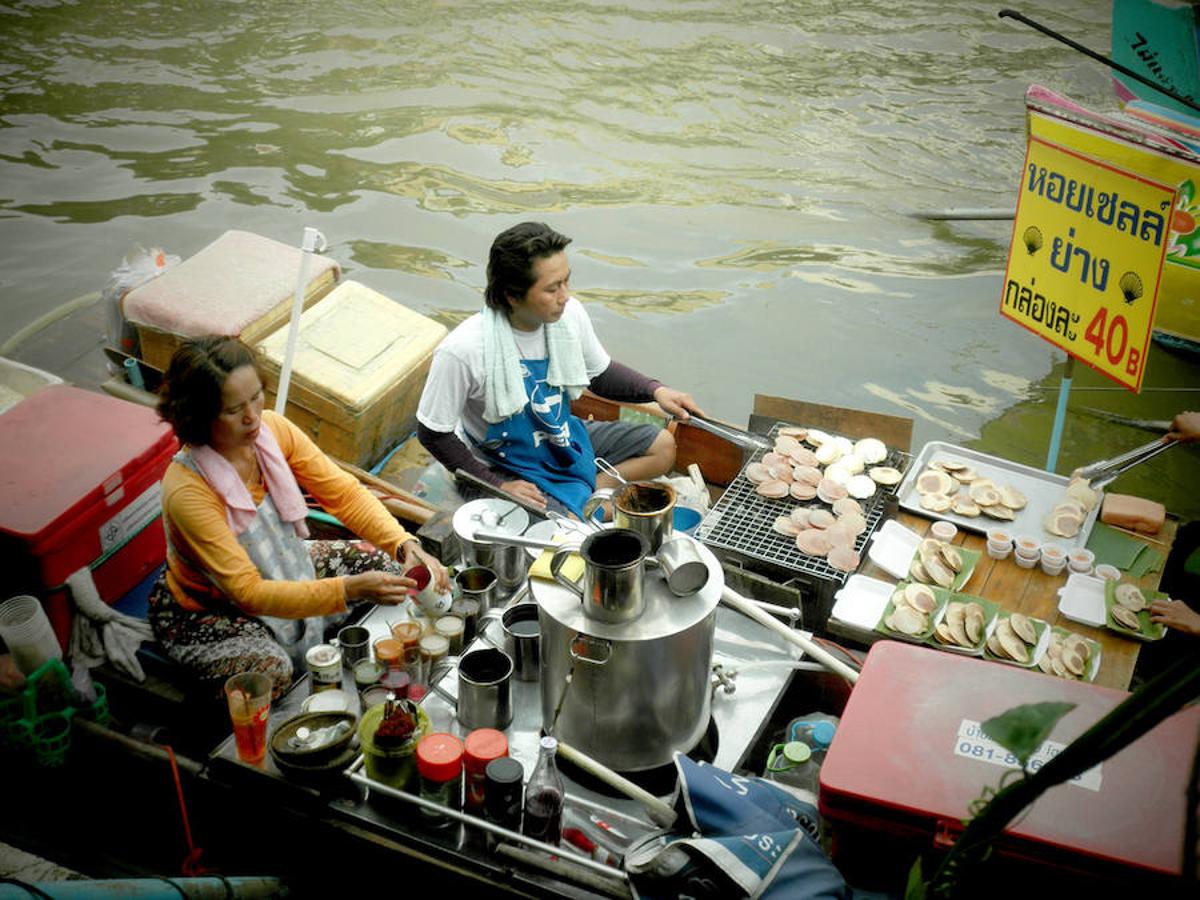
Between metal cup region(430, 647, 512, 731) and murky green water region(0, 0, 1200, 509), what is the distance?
390 cm

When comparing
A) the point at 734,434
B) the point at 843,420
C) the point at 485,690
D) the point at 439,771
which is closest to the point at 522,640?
the point at 485,690

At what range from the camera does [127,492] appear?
3611 mm

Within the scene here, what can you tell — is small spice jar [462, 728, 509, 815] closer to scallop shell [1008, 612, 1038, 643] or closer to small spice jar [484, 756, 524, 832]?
small spice jar [484, 756, 524, 832]

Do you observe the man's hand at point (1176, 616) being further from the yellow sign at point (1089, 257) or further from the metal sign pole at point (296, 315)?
the metal sign pole at point (296, 315)

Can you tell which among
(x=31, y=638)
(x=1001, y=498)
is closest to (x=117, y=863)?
(x=31, y=638)

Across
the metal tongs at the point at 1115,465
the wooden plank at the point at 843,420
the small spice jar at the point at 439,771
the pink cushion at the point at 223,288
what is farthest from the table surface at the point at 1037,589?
the pink cushion at the point at 223,288

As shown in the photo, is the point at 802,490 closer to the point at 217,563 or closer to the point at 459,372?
the point at 459,372

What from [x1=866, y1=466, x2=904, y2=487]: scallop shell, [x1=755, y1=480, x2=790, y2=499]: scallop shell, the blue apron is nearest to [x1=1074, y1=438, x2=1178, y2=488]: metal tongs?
[x1=866, y1=466, x2=904, y2=487]: scallop shell

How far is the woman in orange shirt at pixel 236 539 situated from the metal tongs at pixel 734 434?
1446mm

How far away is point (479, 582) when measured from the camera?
10.4 feet

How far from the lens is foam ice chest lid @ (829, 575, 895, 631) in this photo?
10.6 feet

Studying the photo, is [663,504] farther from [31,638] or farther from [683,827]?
[31,638]

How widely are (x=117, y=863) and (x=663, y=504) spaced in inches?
89.1

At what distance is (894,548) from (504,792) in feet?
5.99
